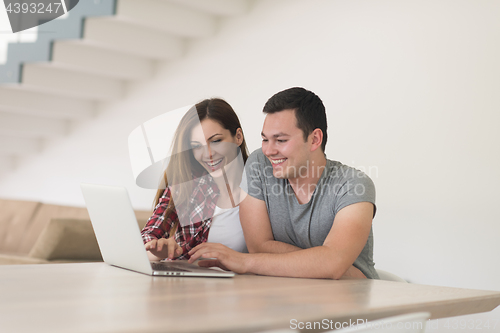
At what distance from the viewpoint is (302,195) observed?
1555 millimetres

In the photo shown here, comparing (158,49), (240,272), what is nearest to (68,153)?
(158,49)

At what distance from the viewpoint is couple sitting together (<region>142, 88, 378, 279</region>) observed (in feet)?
4.06

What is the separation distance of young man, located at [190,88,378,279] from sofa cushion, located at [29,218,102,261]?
1.26 metres

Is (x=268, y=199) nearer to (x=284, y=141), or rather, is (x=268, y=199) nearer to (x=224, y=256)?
(x=284, y=141)

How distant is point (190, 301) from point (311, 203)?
785 millimetres

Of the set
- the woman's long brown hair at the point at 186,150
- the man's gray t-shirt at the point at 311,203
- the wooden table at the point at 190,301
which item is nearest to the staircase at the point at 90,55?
the woman's long brown hair at the point at 186,150

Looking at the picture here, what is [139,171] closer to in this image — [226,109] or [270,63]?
[226,109]

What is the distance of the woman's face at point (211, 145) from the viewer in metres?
1.71

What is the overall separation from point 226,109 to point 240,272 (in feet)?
2.58

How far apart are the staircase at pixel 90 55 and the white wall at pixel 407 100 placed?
422 millimetres

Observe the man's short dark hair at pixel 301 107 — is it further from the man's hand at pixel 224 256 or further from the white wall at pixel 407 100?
the white wall at pixel 407 100

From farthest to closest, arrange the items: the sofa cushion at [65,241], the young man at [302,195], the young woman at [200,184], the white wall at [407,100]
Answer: the sofa cushion at [65,241] → the white wall at [407,100] → the young woman at [200,184] → the young man at [302,195]

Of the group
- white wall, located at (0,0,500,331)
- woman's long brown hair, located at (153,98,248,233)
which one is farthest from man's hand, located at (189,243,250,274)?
white wall, located at (0,0,500,331)

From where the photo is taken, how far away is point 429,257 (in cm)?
224
